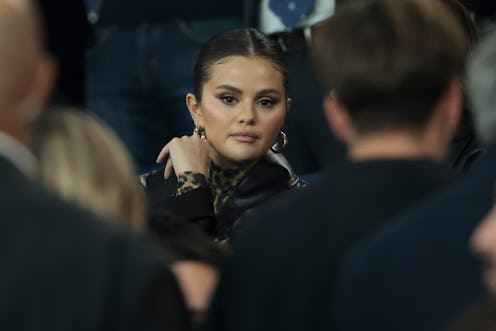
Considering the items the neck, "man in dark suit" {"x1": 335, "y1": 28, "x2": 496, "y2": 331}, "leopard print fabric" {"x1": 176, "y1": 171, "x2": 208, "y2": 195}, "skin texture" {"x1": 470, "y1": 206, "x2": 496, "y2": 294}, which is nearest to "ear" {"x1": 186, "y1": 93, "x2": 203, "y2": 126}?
"leopard print fabric" {"x1": 176, "y1": 171, "x2": 208, "y2": 195}

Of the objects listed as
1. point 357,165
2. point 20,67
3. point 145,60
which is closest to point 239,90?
point 145,60

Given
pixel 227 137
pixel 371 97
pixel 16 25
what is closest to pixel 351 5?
pixel 371 97

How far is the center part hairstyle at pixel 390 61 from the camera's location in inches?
69.8

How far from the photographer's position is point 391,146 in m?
1.77

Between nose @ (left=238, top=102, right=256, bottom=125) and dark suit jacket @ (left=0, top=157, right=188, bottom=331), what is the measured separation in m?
1.64

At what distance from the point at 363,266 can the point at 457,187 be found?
0.17 m

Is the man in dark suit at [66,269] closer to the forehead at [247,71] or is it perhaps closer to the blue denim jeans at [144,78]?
the forehead at [247,71]

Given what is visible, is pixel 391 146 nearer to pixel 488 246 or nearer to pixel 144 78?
pixel 488 246

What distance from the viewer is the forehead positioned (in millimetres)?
3180

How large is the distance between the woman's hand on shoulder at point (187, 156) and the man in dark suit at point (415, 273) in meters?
1.53

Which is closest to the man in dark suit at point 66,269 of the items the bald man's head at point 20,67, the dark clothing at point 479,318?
the bald man's head at point 20,67

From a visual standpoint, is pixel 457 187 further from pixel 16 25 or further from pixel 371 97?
pixel 16 25

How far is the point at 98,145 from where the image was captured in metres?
1.72

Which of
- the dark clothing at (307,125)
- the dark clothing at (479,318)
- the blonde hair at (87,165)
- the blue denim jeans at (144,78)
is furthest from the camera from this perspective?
the blue denim jeans at (144,78)
